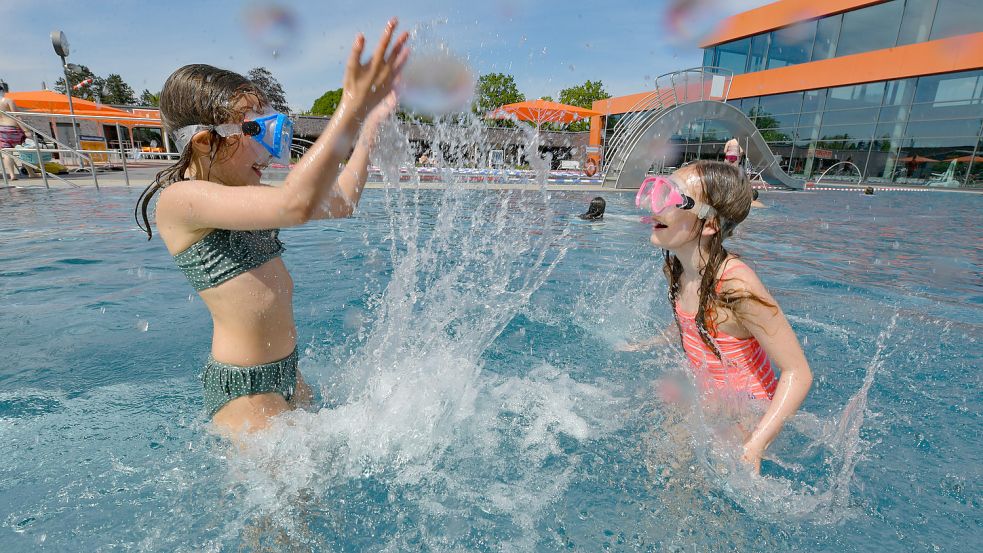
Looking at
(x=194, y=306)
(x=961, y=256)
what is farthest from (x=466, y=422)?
(x=961, y=256)

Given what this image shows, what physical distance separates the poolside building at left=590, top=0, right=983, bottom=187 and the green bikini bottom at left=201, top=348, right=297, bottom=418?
1970 centimetres

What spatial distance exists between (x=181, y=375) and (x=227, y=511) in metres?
1.59

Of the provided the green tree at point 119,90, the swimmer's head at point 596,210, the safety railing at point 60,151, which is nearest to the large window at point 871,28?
the swimmer's head at point 596,210

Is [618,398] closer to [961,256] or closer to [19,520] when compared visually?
[19,520]

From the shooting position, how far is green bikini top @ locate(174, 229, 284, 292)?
5.85 ft

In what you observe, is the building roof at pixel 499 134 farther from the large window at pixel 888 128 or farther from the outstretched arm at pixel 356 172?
the outstretched arm at pixel 356 172

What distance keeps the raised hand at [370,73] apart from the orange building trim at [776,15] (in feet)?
90.1

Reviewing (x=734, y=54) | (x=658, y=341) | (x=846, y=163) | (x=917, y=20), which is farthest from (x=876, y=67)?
(x=658, y=341)

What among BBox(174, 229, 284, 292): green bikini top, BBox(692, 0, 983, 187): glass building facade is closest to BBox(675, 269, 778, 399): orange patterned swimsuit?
BBox(174, 229, 284, 292): green bikini top

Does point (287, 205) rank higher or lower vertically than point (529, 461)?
higher

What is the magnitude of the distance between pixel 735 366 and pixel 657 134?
49.0 ft

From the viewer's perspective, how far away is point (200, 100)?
1684 mm

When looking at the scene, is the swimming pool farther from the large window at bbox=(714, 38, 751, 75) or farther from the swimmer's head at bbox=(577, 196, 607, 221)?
the large window at bbox=(714, 38, 751, 75)

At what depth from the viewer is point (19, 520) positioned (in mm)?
1875
